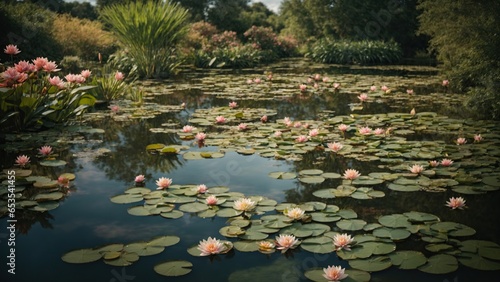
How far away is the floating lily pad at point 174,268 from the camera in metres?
1.93

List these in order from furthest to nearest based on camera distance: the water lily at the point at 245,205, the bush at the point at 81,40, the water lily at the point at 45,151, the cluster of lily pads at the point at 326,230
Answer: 1. the bush at the point at 81,40
2. the water lily at the point at 45,151
3. the water lily at the point at 245,205
4. the cluster of lily pads at the point at 326,230

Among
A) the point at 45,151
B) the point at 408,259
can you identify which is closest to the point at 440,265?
the point at 408,259

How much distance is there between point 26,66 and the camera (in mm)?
4254

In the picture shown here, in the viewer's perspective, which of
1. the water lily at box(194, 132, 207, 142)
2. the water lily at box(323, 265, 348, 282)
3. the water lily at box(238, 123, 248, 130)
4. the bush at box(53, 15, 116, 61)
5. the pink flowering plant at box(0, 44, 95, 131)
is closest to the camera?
the water lily at box(323, 265, 348, 282)

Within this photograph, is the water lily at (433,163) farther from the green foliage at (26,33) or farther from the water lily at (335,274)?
the green foliage at (26,33)

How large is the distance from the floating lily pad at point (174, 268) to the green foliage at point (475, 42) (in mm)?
5176

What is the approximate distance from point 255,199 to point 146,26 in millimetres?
7709

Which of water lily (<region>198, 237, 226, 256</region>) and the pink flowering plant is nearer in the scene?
water lily (<region>198, 237, 226, 256</region>)

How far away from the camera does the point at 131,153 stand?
405 centimetres

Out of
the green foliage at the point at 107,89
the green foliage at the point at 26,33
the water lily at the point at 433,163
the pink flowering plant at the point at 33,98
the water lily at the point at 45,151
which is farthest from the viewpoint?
the green foliage at the point at 26,33

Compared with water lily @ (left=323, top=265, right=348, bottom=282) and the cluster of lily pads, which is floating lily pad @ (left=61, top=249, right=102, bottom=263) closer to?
the cluster of lily pads

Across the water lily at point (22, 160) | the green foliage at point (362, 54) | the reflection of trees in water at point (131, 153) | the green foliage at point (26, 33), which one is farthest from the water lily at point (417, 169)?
the green foliage at point (362, 54)

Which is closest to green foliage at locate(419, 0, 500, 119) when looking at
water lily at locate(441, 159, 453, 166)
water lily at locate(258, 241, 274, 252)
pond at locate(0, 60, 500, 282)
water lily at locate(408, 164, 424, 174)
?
pond at locate(0, 60, 500, 282)

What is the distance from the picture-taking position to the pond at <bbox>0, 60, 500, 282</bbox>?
79.7 inches
